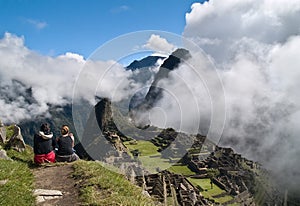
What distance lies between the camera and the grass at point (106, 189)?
34.1 feet

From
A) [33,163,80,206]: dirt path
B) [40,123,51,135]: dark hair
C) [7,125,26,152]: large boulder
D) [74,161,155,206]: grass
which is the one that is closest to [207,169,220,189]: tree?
[7,125,26,152]: large boulder

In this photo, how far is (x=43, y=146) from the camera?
747 inches

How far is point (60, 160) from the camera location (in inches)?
770

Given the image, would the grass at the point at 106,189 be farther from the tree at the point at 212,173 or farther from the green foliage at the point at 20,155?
the tree at the point at 212,173

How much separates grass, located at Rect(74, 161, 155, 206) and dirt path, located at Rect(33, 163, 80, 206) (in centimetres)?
33

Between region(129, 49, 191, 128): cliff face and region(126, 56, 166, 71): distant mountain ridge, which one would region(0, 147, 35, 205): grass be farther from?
region(126, 56, 166, 71): distant mountain ridge

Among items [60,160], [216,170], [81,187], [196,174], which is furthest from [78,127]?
[216,170]

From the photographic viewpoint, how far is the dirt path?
11.2 m

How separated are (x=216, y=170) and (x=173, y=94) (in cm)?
14595

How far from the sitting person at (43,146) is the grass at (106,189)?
13.4 ft

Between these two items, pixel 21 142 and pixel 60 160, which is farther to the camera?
A: pixel 21 142

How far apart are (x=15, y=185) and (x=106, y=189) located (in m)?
3.51

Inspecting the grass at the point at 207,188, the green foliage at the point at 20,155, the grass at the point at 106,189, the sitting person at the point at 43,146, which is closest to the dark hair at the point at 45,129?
the sitting person at the point at 43,146

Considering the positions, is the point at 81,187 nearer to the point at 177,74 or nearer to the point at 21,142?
the point at 177,74
